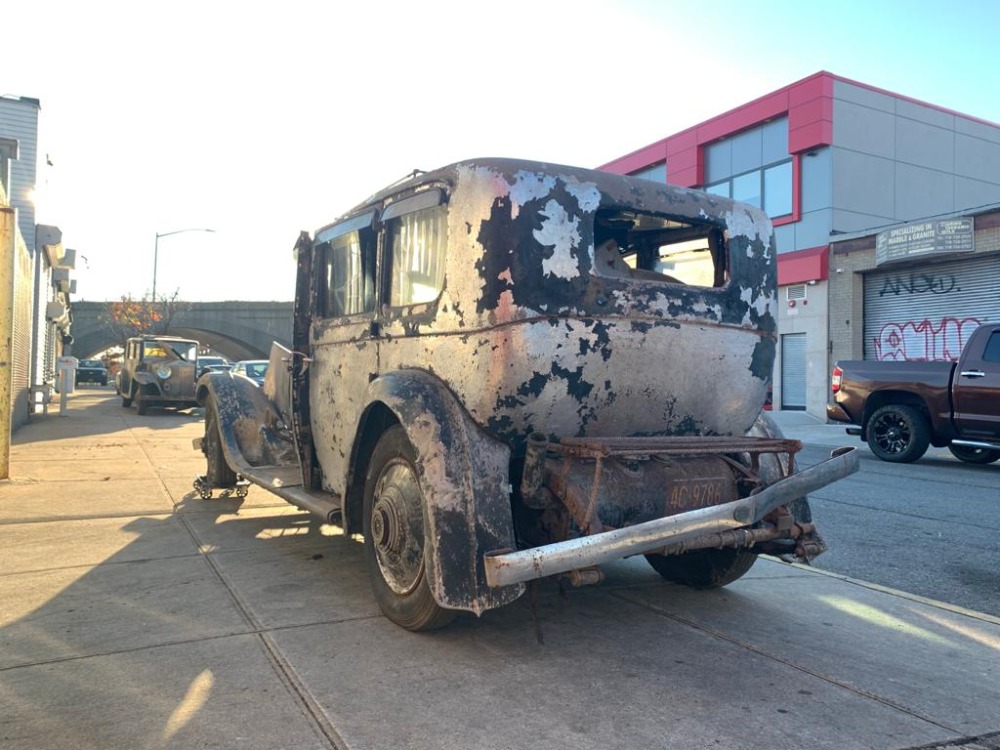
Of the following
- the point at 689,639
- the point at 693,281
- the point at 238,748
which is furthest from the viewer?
the point at 693,281

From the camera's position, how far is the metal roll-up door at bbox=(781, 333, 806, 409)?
2258cm

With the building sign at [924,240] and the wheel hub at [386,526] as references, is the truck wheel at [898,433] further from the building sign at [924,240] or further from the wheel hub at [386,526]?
the wheel hub at [386,526]

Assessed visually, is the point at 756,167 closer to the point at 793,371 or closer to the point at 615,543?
the point at 793,371

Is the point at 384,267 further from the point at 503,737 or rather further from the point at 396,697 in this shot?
the point at 503,737

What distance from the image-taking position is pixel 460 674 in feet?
11.3

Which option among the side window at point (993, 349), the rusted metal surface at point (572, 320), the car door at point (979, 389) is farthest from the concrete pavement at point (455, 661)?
the side window at point (993, 349)

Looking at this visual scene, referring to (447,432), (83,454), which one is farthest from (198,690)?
(83,454)

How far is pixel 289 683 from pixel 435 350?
1.64 metres

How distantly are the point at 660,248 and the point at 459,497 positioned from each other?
2089mm

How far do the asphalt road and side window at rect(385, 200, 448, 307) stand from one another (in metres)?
3.53

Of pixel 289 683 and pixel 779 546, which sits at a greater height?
pixel 779 546

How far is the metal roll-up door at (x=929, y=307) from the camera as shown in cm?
1812

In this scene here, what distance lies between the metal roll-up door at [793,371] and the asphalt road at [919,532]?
1164 centimetres

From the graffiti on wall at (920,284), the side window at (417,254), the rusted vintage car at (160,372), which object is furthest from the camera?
the rusted vintage car at (160,372)
